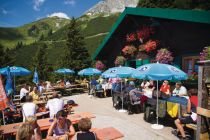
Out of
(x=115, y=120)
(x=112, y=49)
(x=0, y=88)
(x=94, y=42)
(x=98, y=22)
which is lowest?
(x=115, y=120)

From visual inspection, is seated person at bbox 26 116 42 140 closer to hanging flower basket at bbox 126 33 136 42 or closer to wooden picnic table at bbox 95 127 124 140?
wooden picnic table at bbox 95 127 124 140

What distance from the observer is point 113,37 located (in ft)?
61.9

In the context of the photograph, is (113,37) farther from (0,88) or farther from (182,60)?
(0,88)

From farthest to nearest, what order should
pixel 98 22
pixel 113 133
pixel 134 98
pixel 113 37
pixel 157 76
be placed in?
pixel 98 22, pixel 113 37, pixel 134 98, pixel 157 76, pixel 113 133

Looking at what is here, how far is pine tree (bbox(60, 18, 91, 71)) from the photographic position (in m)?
29.3

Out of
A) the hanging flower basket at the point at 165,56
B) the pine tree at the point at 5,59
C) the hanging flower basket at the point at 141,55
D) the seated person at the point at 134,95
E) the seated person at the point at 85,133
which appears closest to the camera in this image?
the seated person at the point at 85,133

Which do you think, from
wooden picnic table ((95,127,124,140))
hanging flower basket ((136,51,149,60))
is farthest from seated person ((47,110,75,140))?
hanging flower basket ((136,51,149,60))

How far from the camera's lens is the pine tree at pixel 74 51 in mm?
29344

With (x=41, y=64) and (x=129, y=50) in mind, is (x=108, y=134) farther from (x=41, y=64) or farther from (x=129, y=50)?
(x=41, y=64)

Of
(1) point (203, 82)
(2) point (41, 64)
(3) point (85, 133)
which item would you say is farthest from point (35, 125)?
(2) point (41, 64)

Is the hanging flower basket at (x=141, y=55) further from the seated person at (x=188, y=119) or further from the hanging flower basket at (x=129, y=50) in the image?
the seated person at (x=188, y=119)

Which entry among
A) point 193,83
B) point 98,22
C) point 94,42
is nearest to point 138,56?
point 193,83

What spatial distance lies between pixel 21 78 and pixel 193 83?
4728 cm

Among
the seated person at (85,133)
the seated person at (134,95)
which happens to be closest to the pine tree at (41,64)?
the seated person at (134,95)
